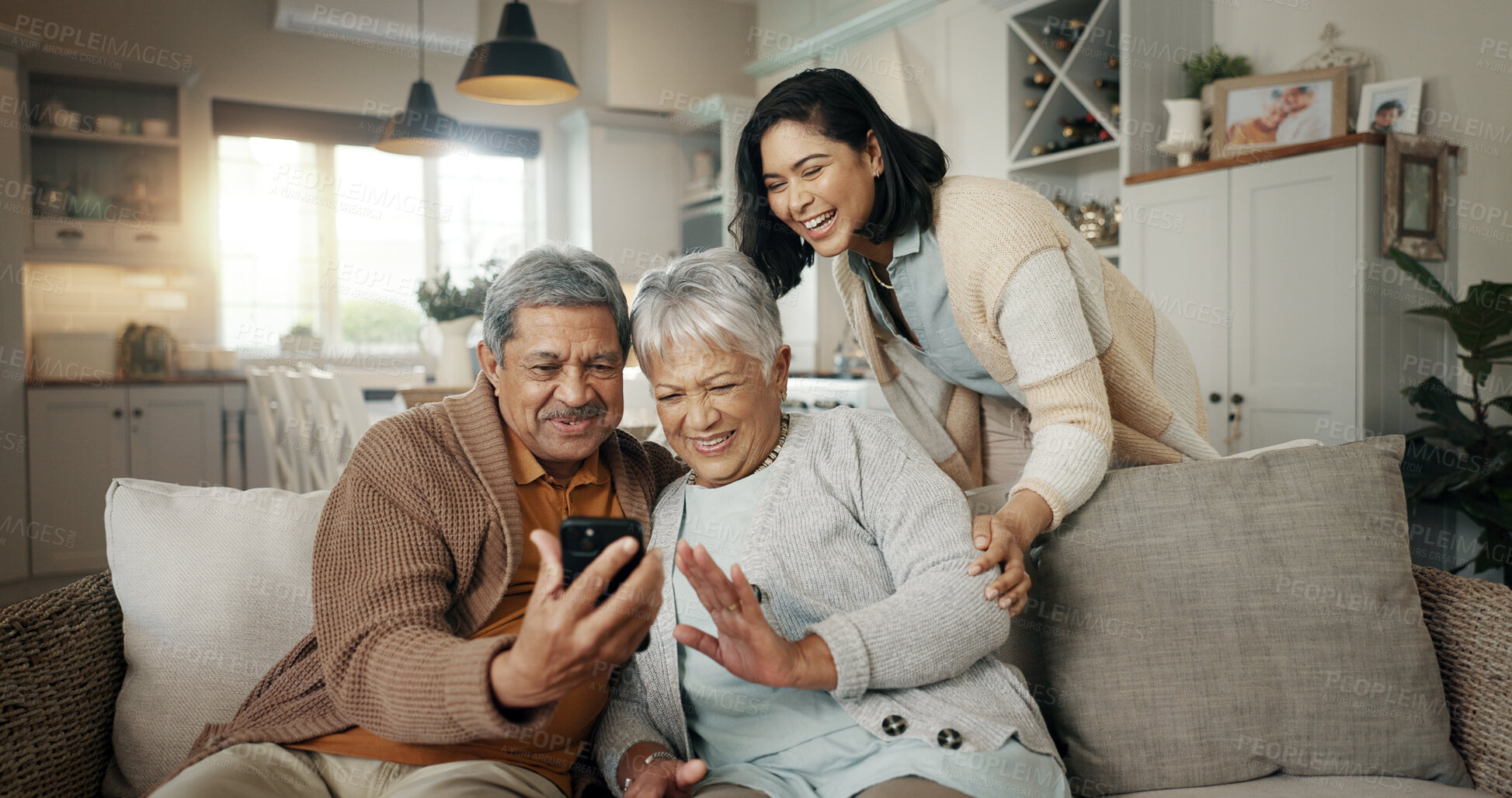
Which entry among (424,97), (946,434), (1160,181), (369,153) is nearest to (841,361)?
(1160,181)

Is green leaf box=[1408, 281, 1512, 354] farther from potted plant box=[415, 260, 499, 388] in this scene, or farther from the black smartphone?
potted plant box=[415, 260, 499, 388]

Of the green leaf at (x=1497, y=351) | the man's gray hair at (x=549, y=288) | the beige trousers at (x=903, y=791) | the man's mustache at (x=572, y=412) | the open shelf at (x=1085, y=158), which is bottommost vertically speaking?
the beige trousers at (x=903, y=791)

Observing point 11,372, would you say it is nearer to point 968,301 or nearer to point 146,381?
point 146,381

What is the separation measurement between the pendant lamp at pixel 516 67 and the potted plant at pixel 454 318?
730 mm

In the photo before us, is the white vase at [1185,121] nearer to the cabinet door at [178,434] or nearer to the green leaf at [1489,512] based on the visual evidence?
the green leaf at [1489,512]

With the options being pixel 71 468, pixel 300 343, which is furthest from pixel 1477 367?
pixel 71 468

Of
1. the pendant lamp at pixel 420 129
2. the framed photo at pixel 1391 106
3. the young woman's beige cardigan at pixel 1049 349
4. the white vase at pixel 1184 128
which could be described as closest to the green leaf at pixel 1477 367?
the framed photo at pixel 1391 106

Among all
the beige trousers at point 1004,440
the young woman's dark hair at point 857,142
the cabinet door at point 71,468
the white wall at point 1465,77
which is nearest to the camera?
the young woman's dark hair at point 857,142

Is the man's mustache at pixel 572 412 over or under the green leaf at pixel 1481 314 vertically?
under

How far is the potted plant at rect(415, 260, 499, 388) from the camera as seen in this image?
3.75 m

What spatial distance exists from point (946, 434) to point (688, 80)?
4956 mm

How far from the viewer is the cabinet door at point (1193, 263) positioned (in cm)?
330

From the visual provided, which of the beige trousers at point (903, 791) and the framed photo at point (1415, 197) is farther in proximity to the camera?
the framed photo at point (1415, 197)

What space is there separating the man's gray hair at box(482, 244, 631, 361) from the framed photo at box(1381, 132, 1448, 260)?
2.61 m
